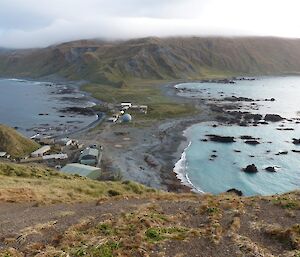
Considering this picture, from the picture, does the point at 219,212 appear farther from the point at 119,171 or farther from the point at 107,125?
the point at 107,125

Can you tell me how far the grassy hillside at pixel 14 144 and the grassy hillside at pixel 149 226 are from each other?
181ft

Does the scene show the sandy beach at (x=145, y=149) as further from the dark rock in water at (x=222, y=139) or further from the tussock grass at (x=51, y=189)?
the tussock grass at (x=51, y=189)

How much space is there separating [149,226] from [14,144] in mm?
70525

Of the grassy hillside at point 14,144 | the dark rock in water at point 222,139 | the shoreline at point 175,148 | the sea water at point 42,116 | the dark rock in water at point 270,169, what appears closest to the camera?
the shoreline at point 175,148

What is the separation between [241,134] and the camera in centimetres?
11288

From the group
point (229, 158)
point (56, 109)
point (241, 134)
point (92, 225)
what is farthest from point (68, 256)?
point (56, 109)

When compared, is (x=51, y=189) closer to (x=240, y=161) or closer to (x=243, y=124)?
(x=240, y=161)

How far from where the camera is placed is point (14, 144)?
283 feet

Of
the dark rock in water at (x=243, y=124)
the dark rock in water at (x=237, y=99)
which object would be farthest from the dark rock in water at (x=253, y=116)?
the dark rock in water at (x=237, y=99)

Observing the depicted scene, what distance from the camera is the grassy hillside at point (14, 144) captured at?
84.6 metres

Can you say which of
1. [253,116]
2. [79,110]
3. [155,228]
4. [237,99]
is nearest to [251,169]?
[155,228]

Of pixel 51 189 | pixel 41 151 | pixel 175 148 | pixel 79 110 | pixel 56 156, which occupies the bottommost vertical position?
pixel 79 110

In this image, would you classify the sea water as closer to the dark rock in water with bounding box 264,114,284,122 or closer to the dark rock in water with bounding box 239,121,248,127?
the dark rock in water with bounding box 239,121,248,127

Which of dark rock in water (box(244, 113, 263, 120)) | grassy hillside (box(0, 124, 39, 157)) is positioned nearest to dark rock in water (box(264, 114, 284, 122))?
dark rock in water (box(244, 113, 263, 120))
